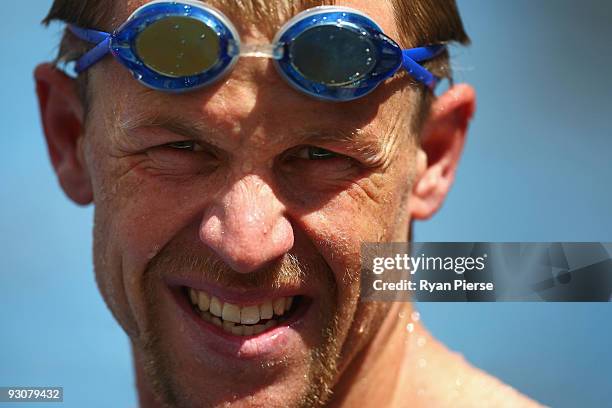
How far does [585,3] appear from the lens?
4.41 meters

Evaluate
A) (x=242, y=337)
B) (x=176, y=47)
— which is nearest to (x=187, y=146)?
(x=176, y=47)

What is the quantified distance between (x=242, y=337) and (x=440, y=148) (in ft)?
2.75

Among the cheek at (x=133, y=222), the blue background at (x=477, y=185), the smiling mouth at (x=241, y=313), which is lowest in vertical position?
Result: the blue background at (x=477, y=185)

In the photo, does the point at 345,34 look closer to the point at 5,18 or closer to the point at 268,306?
the point at 268,306

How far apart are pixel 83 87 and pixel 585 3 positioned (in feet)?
10.5

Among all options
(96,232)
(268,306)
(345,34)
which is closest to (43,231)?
(96,232)

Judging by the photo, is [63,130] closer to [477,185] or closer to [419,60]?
[419,60]

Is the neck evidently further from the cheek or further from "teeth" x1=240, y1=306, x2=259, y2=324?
the cheek

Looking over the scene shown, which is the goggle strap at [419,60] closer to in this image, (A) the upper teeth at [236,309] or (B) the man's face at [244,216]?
(B) the man's face at [244,216]

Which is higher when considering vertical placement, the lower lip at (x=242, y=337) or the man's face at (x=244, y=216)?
the man's face at (x=244, y=216)

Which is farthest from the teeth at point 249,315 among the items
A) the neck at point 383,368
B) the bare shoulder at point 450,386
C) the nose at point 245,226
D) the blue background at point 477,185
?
the blue background at point 477,185

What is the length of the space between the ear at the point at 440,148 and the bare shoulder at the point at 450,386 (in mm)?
454

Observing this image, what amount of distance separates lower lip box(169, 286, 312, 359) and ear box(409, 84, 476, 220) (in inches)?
19.6

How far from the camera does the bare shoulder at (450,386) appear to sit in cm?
239
